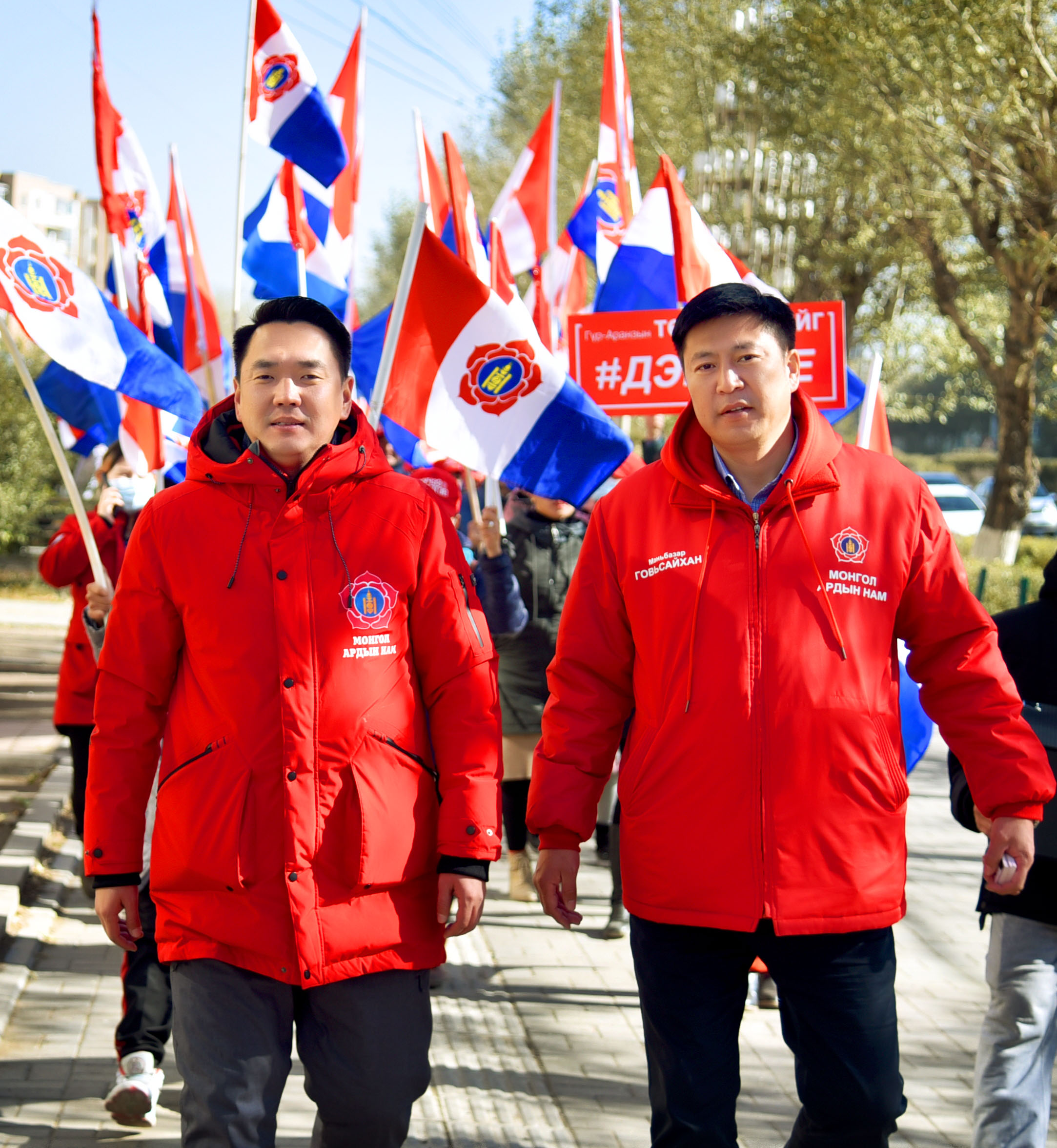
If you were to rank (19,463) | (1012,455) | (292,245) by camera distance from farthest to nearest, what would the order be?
(19,463) < (1012,455) < (292,245)

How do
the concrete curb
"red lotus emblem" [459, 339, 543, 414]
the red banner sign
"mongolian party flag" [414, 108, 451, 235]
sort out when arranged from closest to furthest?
"red lotus emblem" [459, 339, 543, 414] → the concrete curb → the red banner sign → "mongolian party flag" [414, 108, 451, 235]

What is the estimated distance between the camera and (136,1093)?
380cm

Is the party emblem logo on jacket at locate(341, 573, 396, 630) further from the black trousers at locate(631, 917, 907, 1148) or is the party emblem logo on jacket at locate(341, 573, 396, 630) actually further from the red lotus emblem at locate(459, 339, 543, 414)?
the red lotus emblem at locate(459, 339, 543, 414)

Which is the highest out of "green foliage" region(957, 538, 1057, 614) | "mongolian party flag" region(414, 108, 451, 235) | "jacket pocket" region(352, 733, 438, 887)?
"mongolian party flag" region(414, 108, 451, 235)

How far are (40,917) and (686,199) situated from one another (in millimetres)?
4131

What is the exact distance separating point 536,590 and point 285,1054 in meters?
3.21

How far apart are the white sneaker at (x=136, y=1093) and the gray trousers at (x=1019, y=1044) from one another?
7.35 ft

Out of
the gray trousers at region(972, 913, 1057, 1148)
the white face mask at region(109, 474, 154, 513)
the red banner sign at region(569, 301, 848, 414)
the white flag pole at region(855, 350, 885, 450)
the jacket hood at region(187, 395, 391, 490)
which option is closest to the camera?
the jacket hood at region(187, 395, 391, 490)

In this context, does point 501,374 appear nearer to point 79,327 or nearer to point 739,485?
point 79,327

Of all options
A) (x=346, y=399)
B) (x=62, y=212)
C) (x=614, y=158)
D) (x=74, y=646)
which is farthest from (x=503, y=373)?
(x=62, y=212)

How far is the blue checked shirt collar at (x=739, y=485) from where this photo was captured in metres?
2.88

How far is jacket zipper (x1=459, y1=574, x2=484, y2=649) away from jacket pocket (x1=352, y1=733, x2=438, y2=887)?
0.28 m

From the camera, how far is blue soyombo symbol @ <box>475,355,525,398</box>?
4266mm

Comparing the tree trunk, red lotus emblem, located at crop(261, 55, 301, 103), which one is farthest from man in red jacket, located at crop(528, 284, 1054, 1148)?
the tree trunk
